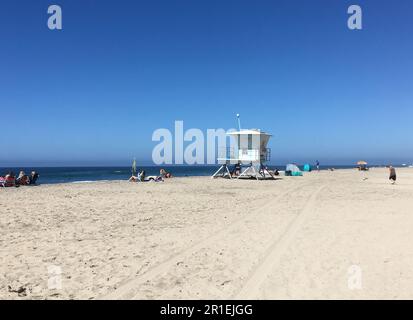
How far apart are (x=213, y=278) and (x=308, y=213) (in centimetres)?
713

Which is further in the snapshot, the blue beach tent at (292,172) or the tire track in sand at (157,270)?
the blue beach tent at (292,172)

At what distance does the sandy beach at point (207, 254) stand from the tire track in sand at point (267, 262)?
0.02 m

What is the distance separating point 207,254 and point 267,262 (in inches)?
48.3

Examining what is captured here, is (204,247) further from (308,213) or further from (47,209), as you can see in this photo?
(47,209)

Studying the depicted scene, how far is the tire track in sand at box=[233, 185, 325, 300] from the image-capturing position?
5.06 m

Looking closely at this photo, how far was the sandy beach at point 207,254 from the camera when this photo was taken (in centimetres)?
517

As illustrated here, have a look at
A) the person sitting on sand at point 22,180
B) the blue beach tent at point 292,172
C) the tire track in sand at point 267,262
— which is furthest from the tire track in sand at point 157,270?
the blue beach tent at point 292,172

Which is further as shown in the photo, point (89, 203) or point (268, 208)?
point (89, 203)

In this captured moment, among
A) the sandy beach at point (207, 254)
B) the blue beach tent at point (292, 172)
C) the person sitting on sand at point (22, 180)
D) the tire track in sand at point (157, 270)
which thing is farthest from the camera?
the blue beach tent at point (292, 172)

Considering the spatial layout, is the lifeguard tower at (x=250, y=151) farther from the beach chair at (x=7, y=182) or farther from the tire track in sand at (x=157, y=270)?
the tire track in sand at (x=157, y=270)

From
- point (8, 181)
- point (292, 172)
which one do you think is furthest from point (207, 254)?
point (292, 172)

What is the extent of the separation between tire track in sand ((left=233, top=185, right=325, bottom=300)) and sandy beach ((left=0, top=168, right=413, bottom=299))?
18 mm

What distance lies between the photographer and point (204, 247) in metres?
7.57
